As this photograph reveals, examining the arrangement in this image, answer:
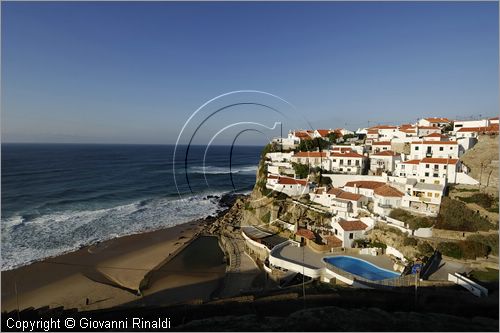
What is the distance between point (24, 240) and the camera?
27312 millimetres

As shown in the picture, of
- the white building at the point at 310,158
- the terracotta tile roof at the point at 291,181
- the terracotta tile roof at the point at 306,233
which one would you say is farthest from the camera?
the white building at the point at 310,158

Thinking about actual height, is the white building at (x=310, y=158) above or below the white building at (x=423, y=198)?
above

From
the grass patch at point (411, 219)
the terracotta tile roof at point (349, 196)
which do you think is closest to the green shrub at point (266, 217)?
the terracotta tile roof at point (349, 196)

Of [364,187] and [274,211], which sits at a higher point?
[364,187]

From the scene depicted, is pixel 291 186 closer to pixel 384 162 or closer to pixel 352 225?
pixel 352 225

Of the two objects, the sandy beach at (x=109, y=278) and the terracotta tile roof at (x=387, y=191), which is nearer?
the sandy beach at (x=109, y=278)

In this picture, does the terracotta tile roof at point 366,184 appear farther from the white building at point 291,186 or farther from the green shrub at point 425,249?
the green shrub at point 425,249

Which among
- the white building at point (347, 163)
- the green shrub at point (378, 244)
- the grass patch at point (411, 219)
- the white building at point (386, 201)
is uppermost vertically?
the white building at point (347, 163)

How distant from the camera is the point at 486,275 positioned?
632 inches

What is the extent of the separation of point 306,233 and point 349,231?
3627 mm

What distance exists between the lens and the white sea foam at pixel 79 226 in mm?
25406

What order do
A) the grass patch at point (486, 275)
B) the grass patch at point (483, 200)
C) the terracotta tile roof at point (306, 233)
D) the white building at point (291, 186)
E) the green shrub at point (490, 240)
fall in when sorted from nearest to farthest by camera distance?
the grass patch at point (486, 275)
the green shrub at point (490, 240)
the grass patch at point (483, 200)
the terracotta tile roof at point (306, 233)
the white building at point (291, 186)

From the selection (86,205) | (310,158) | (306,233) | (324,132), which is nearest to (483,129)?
(310,158)

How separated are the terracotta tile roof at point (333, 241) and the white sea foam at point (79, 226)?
20.2m
